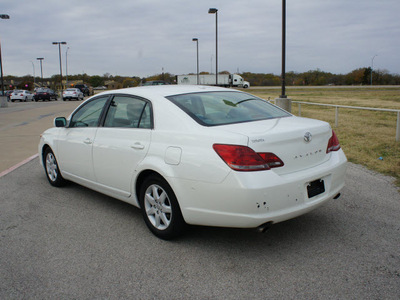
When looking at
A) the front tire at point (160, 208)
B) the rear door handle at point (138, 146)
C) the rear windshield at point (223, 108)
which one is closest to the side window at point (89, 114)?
the rear door handle at point (138, 146)

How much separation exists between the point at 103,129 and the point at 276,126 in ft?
7.16

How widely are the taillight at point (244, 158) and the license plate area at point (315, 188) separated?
1.73 ft

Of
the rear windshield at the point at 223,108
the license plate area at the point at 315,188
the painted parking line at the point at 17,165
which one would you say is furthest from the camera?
the painted parking line at the point at 17,165

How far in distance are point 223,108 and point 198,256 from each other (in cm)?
161

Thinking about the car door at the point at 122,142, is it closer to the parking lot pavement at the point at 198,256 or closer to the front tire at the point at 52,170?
the parking lot pavement at the point at 198,256

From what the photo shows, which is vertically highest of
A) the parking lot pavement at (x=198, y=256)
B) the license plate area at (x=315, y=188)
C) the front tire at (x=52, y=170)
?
the license plate area at (x=315, y=188)

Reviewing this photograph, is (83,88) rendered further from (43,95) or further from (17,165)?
(17,165)

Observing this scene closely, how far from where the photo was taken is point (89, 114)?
17.5 feet

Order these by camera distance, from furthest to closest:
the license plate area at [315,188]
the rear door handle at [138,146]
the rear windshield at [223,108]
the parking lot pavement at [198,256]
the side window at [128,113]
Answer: the side window at [128,113] → the rear door handle at [138,146] → the rear windshield at [223,108] → the license plate area at [315,188] → the parking lot pavement at [198,256]

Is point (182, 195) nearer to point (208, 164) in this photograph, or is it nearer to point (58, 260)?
point (208, 164)

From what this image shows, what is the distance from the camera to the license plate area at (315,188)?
3671 mm

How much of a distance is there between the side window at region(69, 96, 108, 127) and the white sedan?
0.05 meters

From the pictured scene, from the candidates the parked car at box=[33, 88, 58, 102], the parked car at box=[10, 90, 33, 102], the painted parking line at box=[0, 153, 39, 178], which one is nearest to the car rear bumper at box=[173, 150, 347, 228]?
the painted parking line at box=[0, 153, 39, 178]

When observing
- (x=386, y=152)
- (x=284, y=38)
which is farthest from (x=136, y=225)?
(x=284, y=38)
